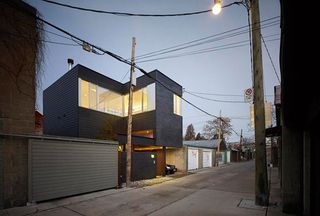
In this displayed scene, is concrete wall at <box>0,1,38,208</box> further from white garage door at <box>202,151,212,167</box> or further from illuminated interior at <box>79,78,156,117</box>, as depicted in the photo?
white garage door at <box>202,151,212,167</box>

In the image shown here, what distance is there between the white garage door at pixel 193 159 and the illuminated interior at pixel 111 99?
8133 mm

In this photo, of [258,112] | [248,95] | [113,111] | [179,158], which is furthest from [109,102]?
[258,112]

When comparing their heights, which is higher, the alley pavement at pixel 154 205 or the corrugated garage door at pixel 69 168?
the corrugated garage door at pixel 69 168

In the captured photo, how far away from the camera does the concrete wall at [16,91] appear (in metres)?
8.80

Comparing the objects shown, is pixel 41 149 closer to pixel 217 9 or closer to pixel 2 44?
pixel 2 44

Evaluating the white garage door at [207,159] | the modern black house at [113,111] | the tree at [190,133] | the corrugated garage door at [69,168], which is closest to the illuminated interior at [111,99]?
the modern black house at [113,111]

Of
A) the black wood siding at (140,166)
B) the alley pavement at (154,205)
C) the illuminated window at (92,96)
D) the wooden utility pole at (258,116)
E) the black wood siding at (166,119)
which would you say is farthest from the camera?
the black wood siding at (166,119)

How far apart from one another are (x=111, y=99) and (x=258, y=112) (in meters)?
14.6

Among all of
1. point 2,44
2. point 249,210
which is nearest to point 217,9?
point 249,210

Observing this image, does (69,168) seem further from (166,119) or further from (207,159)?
(207,159)

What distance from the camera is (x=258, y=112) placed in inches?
381

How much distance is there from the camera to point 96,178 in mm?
12336

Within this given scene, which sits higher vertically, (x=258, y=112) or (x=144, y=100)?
(x=144, y=100)

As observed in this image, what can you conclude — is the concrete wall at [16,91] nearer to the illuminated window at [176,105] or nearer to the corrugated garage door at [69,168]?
the corrugated garage door at [69,168]
